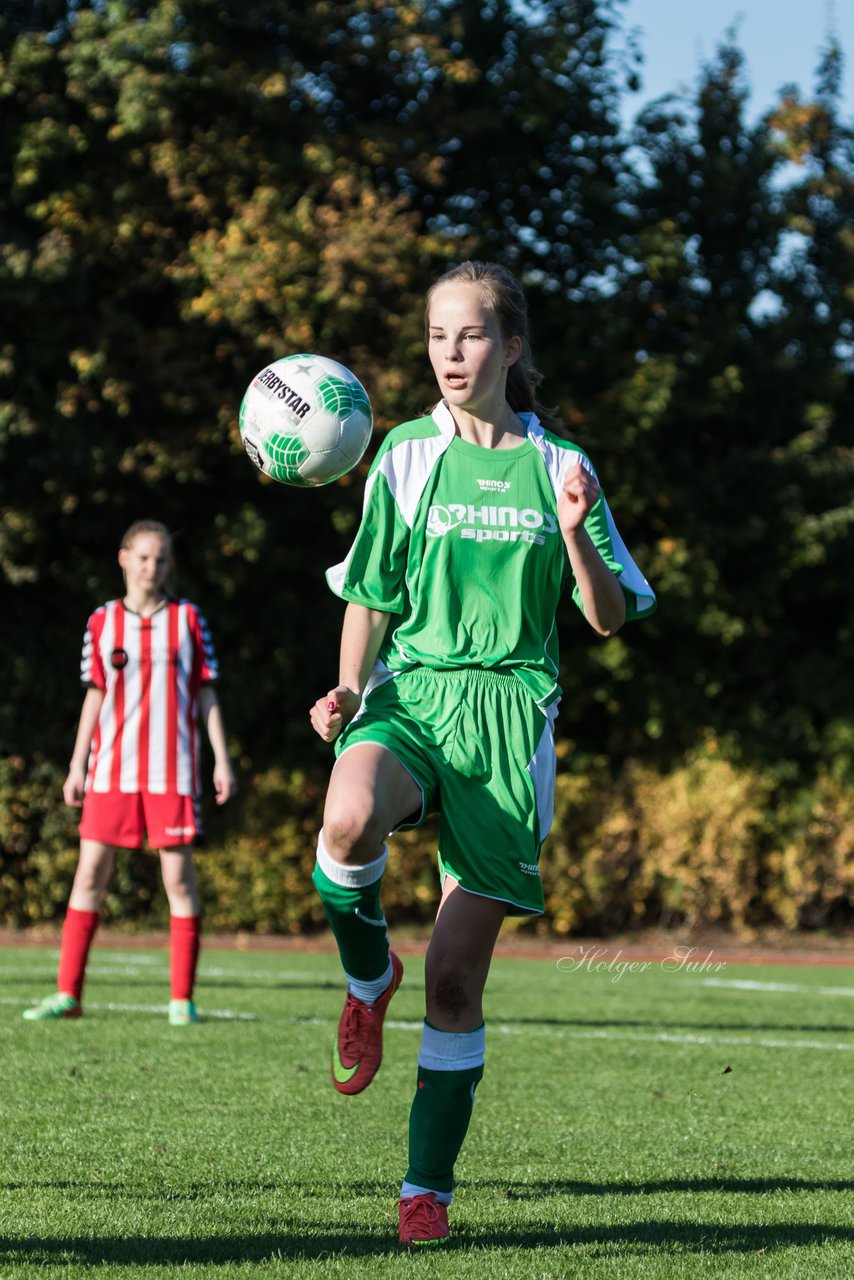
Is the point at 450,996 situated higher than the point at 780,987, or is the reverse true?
the point at 450,996

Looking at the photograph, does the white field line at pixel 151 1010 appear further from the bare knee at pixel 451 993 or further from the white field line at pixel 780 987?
the bare knee at pixel 451 993

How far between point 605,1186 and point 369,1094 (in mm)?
1687

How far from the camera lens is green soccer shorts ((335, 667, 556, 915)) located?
374cm

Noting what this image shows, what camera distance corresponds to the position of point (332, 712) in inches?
147

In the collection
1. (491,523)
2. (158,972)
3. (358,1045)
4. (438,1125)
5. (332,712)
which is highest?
(491,523)

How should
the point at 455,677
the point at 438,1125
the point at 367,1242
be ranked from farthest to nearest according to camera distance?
the point at 455,677
the point at 438,1125
the point at 367,1242

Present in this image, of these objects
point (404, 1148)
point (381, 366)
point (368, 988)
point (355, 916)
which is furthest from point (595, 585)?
point (381, 366)

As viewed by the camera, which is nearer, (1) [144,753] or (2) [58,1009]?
(2) [58,1009]

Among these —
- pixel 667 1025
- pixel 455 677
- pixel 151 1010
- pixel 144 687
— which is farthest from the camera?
pixel 667 1025

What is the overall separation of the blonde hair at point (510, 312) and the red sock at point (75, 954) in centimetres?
432

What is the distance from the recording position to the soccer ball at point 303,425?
437 cm

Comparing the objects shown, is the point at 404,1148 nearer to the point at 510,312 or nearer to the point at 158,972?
the point at 510,312

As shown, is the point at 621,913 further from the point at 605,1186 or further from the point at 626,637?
the point at 605,1186
